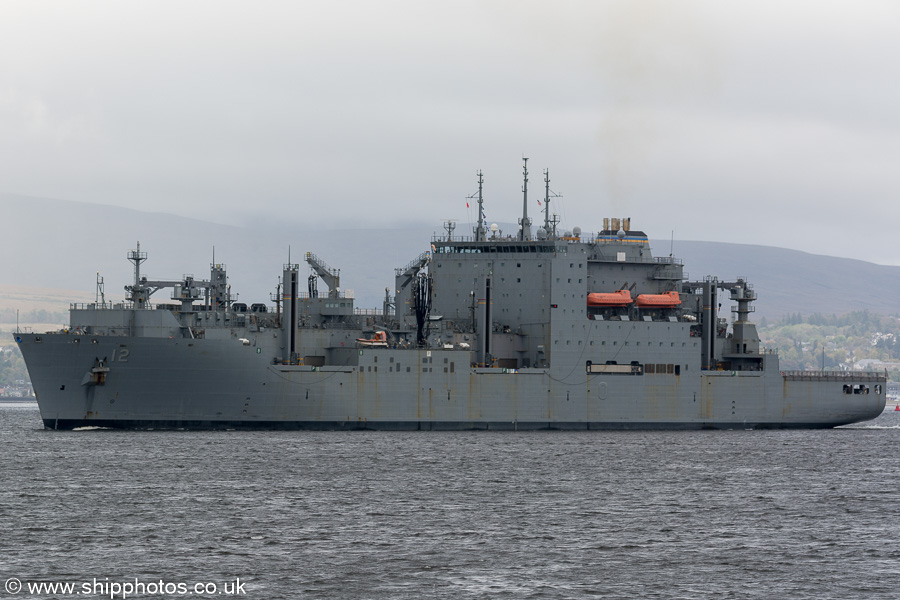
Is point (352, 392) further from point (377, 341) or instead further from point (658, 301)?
point (658, 301)

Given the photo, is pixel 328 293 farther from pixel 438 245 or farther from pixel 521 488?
pixel 521 488

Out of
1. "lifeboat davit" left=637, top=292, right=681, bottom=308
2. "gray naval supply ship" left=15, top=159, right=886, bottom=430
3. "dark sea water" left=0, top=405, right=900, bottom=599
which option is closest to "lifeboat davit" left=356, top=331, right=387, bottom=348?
"gray naval supply ship" left=15, top=159, right=886, bottom=430

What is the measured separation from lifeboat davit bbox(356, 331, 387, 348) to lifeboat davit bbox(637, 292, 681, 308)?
12.6 m

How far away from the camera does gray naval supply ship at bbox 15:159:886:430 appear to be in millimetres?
54000

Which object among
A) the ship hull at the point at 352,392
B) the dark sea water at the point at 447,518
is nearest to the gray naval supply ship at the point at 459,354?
the ship hull at the point at 352,392

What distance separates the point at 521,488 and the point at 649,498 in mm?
3837

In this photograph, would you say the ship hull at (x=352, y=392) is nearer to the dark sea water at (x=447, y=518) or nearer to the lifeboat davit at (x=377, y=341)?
the lifeboat davit at (x=377, y=341)

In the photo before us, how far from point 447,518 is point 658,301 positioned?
30773 mm

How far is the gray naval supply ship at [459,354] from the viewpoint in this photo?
54000mm

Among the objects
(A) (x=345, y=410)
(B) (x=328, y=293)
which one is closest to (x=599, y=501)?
(A) (x=345, y=410)

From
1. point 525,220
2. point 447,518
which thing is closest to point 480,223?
point 525,220

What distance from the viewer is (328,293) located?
60219 mm

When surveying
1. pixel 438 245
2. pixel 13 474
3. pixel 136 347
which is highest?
pixel 438 245

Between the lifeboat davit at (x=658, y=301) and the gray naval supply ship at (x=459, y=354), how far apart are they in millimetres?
78
